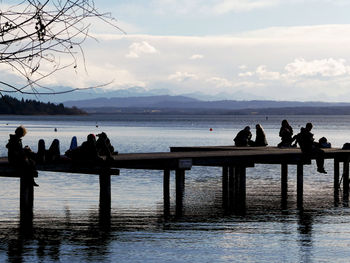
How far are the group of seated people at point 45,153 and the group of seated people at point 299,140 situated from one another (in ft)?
28.0

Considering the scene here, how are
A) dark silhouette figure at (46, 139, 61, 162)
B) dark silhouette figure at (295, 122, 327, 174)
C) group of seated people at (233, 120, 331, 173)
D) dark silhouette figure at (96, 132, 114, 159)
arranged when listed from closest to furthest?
dark silhouette figure at (46, 139, 61, 162), dark silhouette figure at (96, 132, 114, 159), dark silhouette figure at (295, 122, 327, 174), group of seated people at (233, 120, 331, 173)

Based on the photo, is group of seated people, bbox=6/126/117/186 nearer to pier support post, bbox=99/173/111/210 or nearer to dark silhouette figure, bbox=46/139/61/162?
dark silhouette figure, bbox=46/139/61/162

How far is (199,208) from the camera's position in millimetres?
26016

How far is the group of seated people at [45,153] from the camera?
Answer: 21.0 metres

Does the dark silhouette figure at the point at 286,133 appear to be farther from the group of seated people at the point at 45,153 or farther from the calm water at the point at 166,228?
the group of seated people at the point at 45,153

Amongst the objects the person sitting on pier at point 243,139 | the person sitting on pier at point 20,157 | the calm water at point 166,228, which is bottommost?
the calm water at point 166,228

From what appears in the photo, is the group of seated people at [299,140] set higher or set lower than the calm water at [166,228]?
higher

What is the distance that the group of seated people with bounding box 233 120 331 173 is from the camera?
29.6 meters

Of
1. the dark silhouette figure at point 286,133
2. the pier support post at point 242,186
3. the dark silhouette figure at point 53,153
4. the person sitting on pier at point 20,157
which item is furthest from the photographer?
the dark silhouette figure at point 286,133

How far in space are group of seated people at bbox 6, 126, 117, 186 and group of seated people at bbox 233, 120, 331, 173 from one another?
8.53 meters

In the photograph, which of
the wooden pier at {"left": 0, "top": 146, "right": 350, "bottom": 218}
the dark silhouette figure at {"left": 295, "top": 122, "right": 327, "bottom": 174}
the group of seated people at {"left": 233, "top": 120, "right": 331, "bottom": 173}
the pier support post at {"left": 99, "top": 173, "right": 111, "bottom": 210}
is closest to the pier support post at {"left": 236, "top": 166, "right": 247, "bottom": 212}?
the wooden pier at {"left": 0, "top": 146, "right": 350, "bottom": 218}

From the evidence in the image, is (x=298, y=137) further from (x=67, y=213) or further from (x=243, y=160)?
(x=67, y=213)

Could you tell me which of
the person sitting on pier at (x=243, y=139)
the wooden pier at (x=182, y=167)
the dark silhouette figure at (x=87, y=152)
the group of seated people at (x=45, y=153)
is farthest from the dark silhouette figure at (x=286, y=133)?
the dark silhouette figure at (x=87, y=152)

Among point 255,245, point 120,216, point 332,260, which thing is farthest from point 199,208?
point 332,260
